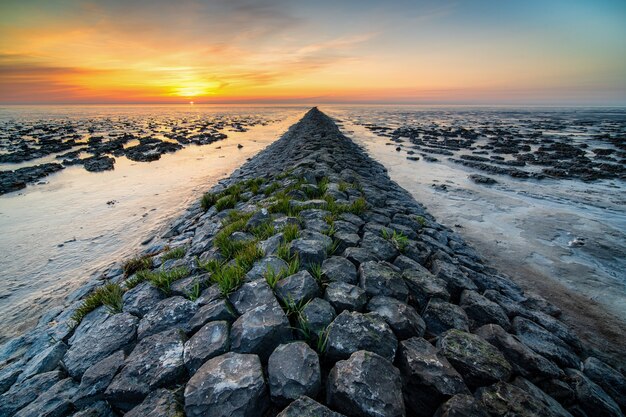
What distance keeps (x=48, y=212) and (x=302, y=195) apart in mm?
10654

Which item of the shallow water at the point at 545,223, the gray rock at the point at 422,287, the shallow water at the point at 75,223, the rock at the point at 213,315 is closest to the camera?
the rock at the point at 213,315

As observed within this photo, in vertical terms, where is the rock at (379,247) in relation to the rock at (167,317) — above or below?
above

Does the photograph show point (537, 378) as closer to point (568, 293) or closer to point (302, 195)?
point (568, 293)

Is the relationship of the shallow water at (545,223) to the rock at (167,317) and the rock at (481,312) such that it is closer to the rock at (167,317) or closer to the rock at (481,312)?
the rock at (481,312)

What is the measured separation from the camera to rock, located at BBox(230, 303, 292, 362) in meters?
2.88

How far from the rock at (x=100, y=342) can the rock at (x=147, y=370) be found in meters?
0.42

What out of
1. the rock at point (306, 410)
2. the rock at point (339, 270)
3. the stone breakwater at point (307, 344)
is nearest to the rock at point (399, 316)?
the stone breakwater at point (307, 344)

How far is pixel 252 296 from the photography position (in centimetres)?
353

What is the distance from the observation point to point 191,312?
11.8ft

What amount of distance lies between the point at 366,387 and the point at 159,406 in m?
1.79

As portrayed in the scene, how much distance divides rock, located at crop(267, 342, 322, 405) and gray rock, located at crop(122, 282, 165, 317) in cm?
219

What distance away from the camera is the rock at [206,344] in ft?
9.28

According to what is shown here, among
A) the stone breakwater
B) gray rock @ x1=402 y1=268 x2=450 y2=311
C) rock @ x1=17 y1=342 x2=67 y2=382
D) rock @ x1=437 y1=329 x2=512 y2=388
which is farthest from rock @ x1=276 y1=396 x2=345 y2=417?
rock @ x1=17 y1=342 x2=67 y2=382

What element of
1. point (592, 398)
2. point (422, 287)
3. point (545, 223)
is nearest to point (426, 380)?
point (422, 287)
